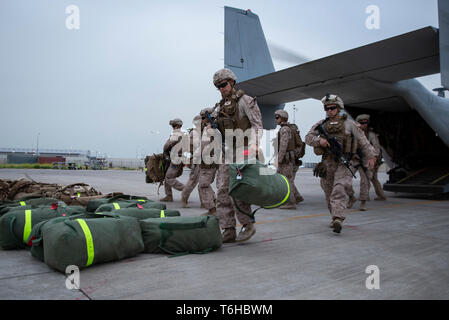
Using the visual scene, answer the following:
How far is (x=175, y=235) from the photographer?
10.5 feet

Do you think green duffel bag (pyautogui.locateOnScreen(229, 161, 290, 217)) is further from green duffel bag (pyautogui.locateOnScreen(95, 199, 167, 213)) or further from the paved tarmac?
green duffel bag (pyautogui.locateOnScreen(95, 199, 167, 213))

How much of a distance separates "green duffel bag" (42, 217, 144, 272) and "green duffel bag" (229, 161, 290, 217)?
3.36ft

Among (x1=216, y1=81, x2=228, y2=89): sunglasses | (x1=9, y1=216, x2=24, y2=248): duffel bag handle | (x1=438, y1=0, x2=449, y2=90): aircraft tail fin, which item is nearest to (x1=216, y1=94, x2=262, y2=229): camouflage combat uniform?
(x1=216, y1=81, x2=228, y2=89): sunglasses

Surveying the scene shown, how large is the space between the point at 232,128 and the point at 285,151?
3.39m

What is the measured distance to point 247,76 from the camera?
11.1 metres

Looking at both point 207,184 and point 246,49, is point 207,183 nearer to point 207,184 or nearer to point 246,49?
point 207,184

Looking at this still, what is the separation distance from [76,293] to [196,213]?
4029 mm

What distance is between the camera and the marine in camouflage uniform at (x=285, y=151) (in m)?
7.05

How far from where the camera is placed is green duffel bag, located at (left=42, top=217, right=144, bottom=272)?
8.33ft

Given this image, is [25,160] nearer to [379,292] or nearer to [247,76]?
[247,76]

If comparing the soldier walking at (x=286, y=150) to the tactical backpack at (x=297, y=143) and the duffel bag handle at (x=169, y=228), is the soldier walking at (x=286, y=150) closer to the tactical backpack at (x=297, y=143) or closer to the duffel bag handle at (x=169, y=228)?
the tactical backpack at (x=297, y=143)

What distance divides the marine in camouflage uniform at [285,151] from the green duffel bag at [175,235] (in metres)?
4.07

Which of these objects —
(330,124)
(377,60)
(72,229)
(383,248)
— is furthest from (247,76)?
(72,229)

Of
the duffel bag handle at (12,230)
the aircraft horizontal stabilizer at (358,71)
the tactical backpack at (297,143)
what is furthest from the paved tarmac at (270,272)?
the aircraft horizontal stabilizer at (358,71)
